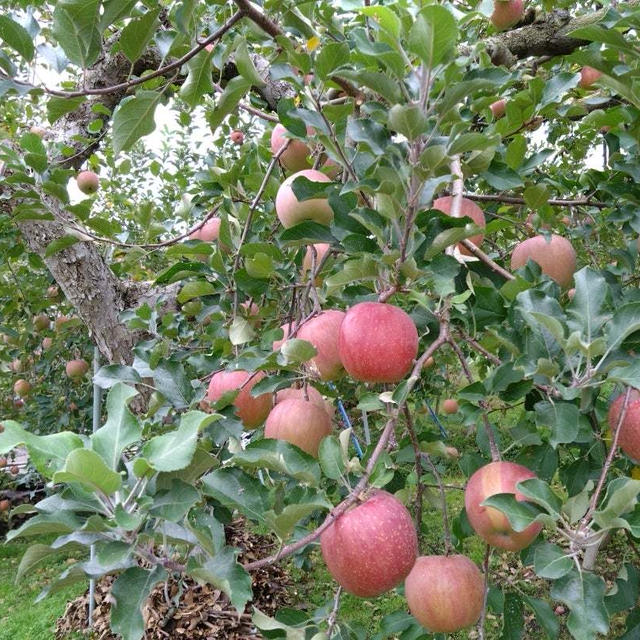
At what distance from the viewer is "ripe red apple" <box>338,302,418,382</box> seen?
92cm

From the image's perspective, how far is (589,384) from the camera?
882 mm

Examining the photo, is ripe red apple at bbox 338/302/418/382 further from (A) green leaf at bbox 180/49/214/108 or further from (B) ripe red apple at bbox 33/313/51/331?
(B) ripe red apple at bbox 33/313/51/331

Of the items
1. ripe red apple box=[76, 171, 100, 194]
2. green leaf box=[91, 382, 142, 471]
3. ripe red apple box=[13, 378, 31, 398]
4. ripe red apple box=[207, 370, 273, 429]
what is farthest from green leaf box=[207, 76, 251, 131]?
ripe red apple box=[13, 378, 31, 398]

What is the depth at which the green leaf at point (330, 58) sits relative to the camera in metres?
0.92

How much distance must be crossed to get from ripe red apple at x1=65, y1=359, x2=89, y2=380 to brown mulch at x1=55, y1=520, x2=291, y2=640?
1215 millimetres

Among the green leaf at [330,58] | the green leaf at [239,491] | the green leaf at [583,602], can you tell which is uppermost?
the green leaf at [330,58]

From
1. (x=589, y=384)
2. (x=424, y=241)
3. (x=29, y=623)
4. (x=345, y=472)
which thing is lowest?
(x=29, y=623)

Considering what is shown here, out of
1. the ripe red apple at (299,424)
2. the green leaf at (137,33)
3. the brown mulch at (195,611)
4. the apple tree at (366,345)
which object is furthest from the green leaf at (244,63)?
the brown mulch at (195,611)

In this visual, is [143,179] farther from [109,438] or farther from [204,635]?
[109,438]

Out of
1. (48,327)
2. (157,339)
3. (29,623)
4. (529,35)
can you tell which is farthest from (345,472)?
(29,623)

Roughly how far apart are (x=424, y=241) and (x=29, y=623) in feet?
12.3

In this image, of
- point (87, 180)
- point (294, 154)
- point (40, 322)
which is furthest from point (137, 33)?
point (40, 322)

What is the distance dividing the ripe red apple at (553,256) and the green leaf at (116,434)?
Result: 3.33 ft

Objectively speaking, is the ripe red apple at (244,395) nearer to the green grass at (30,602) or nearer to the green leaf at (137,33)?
the green leaf at (137,33)
